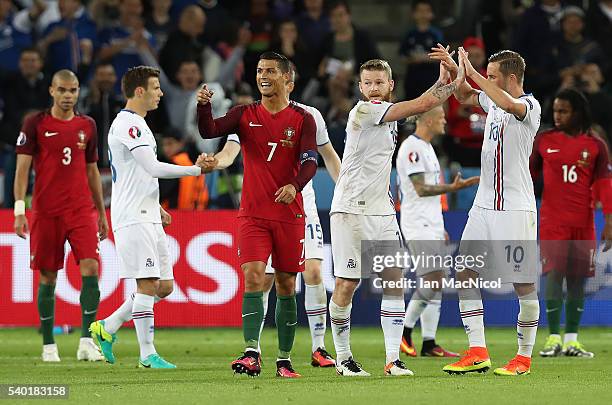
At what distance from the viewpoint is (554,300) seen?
13.2 metres

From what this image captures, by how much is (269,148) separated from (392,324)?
175cm

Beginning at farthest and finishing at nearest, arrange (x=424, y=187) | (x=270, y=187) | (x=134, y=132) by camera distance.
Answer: (x=424, y=187) → (x=134, y=132) → (x=270, y=187)

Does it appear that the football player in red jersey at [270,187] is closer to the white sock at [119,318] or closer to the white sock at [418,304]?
the white sock at [119,318]

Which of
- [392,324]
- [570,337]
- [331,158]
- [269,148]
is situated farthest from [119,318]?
[570,337]

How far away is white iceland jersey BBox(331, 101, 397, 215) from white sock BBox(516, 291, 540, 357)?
1325 mm

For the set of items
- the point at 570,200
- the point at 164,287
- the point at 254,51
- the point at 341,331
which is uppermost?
the point at 254,51

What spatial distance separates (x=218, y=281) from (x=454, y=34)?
7.08m

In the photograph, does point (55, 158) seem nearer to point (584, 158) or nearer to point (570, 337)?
point (584, 158)

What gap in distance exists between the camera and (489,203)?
34.5 feet

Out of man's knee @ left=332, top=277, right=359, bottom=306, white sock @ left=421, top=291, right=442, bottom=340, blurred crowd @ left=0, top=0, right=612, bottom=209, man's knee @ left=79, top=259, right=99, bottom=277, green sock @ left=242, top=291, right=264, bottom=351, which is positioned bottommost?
white sock @ left=421, top=291, right=442, bottom=340

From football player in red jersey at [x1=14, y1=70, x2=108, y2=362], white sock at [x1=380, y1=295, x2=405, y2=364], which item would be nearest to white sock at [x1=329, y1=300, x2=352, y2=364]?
Answer: white sock at [x1=380, y1=295, x2=405, y2=364]

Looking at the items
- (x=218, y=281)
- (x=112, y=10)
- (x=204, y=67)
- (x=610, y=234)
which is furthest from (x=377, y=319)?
(x=112, y=10)

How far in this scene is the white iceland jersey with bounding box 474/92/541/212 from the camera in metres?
10.5

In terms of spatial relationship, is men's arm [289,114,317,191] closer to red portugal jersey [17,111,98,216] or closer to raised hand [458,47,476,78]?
raised hand [458,47,476,78]
